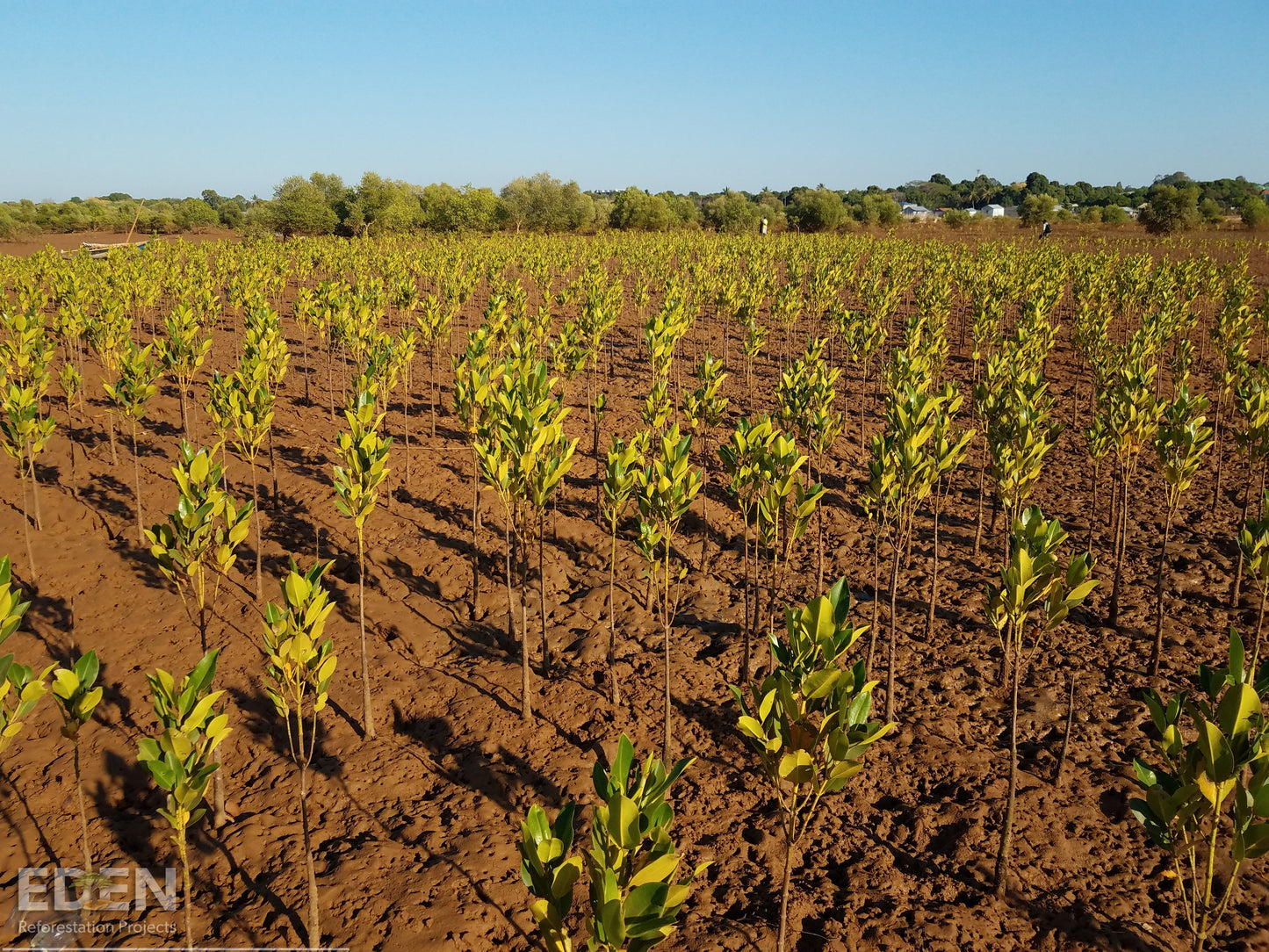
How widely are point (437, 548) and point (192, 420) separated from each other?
27.9 ft

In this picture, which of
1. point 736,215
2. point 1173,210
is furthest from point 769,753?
A: point 736,215

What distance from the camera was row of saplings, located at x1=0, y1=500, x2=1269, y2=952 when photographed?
306 cm

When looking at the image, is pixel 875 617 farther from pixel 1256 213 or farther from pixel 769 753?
pixel 1256 213

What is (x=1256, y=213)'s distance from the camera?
57.2 meters

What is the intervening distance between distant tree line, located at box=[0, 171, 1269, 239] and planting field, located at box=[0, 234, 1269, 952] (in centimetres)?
5264

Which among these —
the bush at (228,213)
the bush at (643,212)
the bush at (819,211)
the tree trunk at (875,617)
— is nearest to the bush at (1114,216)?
the bush at (819,211)

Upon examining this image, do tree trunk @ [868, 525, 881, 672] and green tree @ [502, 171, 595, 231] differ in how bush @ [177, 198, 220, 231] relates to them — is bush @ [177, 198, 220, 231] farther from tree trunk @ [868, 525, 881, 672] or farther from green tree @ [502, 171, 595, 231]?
tree trunk @ [868, 525, 881, 672]

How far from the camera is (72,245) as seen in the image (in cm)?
6081

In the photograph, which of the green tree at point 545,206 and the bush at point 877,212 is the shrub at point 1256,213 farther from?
the green tree at point 545,206

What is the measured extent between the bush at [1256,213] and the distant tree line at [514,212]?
70 millimetres

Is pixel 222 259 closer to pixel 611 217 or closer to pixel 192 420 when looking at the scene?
pixel 192 420

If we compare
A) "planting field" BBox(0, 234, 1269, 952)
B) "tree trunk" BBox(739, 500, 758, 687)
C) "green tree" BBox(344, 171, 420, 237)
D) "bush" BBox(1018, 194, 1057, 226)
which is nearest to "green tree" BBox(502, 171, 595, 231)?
"green tree" BBox(344, 171, 420, 237)

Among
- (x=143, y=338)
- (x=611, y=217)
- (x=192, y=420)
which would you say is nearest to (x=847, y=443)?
(x=192, y=420)

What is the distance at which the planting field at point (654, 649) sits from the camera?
17.7 ft
